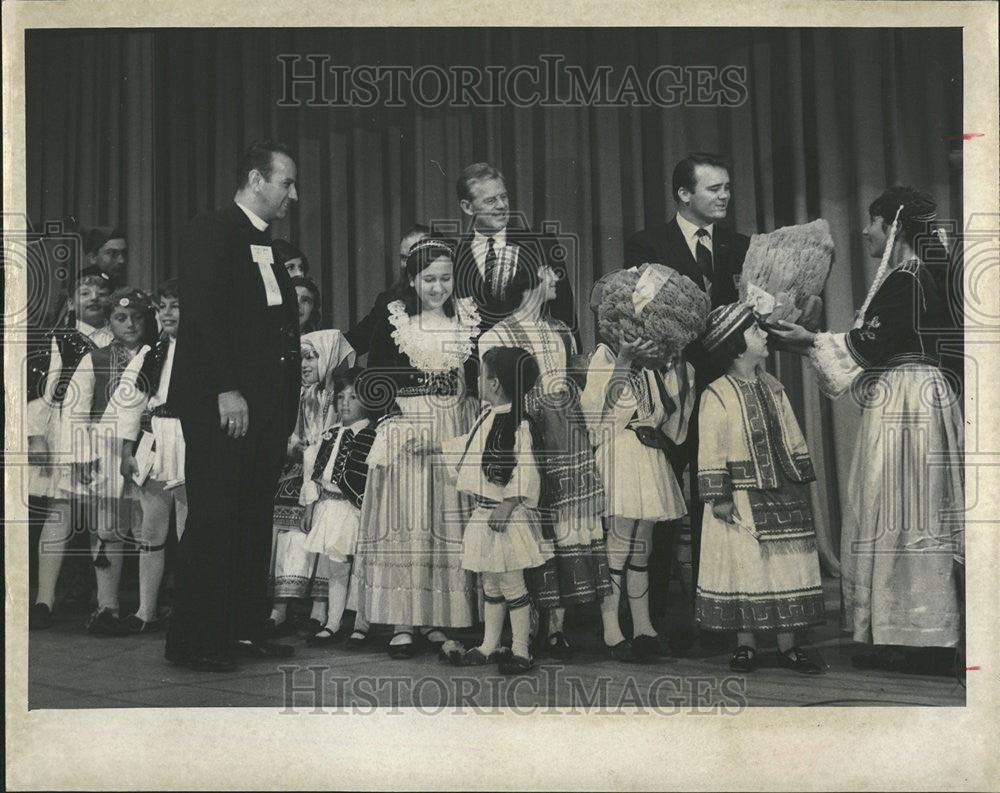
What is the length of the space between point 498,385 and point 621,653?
1155 millimetres

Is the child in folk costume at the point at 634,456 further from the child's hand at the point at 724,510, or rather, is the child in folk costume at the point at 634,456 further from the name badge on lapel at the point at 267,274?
the name badge on lapel at the point at 267,274

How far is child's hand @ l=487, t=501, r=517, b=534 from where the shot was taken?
4336 mm

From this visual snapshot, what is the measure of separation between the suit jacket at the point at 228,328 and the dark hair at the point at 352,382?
18cm

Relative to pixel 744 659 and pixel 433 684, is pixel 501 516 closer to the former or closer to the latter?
pixel 433 684

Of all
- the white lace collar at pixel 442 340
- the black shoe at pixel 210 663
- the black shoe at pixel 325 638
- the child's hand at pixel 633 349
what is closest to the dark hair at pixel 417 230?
the white lace collar at pixel 442 340

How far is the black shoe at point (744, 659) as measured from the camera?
4.36m

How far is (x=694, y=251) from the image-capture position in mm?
4480

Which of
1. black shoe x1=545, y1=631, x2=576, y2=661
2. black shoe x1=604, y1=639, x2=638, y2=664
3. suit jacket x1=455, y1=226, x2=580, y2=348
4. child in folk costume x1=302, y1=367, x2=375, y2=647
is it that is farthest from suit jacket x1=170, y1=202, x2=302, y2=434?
black shoe x1=604, y1=639, x2=638, y2=664

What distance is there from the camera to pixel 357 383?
4457 millimetres

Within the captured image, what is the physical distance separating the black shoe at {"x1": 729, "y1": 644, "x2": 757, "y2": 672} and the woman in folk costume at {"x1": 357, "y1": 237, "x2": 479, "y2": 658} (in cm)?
103

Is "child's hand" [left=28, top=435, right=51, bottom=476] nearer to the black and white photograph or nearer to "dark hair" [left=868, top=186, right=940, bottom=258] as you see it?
the black and white photograph

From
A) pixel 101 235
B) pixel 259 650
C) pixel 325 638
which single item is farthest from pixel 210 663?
pixel 101 235

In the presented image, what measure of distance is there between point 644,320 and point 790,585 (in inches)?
46.2

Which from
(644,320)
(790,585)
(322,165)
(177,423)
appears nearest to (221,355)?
(177,423)
